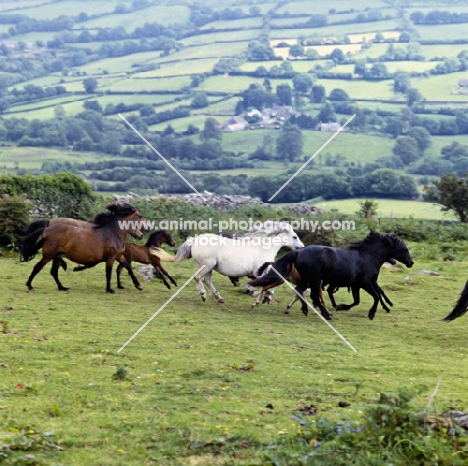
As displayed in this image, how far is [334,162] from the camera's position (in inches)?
→ 2429

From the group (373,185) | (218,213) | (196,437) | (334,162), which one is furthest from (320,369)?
(334,162)

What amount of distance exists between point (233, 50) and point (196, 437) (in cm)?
10434

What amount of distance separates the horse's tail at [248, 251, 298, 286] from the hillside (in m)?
25.4

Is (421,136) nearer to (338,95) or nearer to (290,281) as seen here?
(338,95)

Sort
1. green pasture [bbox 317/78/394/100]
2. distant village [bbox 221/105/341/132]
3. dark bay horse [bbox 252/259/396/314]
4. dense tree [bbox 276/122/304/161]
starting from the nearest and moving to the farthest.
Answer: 1. dark bay horse [bbox 252/259/396/314]
2. dense tree [bbox 276/122/304/161]
3. distant village [bbox 221/105/341/132]
4. green pasture [bbox 317/78/394/100]

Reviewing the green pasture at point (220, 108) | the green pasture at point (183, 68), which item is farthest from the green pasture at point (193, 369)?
the green pasture at point (183, 68)

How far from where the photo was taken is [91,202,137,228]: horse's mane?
1650 cm

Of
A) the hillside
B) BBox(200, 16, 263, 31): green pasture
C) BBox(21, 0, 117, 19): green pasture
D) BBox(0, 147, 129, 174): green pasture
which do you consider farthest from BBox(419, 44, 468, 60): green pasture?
BBox(21, 0, 117, 19): green pasture

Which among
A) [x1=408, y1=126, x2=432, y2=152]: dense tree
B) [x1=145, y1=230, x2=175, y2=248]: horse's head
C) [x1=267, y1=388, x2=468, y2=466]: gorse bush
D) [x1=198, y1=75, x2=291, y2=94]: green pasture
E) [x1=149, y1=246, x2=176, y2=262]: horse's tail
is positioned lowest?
[x1=408, y1=126, x2=432, y2=152]: dense tree

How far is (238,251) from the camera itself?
1582cm

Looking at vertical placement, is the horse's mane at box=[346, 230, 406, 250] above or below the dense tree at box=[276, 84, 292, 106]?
above

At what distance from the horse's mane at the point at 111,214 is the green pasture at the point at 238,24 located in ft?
361

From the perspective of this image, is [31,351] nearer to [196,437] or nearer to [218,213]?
[196,437]

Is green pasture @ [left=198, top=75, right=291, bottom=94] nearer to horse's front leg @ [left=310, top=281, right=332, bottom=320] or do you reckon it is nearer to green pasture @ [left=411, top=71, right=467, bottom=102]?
green pasture @ [left=411, top=71, right=467, bottom=102]
